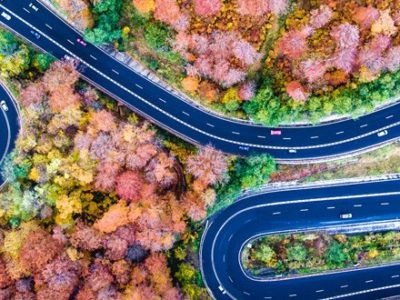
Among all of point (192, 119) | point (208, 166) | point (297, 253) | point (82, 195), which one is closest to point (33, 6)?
point (192, 119)

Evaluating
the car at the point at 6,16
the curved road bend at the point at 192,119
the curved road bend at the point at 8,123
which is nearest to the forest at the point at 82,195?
the curved road bend at the point at 8,123

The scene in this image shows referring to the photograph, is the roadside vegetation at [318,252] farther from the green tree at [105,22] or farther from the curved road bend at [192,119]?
the green tree at [105,22]

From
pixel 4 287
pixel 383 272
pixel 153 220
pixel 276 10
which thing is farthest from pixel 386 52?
pixel 4 287

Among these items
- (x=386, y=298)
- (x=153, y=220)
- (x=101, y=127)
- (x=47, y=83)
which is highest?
(x=47, y=83)

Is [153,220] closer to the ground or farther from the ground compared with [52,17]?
closer to the ground

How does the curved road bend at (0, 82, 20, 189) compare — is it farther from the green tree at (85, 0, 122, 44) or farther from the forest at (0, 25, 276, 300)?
the green tree at (85, 0, 122, 44)

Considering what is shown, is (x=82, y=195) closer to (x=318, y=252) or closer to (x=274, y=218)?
(x=274, y=218)

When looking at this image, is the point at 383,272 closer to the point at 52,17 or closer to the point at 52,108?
the point at 52,108

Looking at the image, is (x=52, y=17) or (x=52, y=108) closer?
(x=52, y=108)
